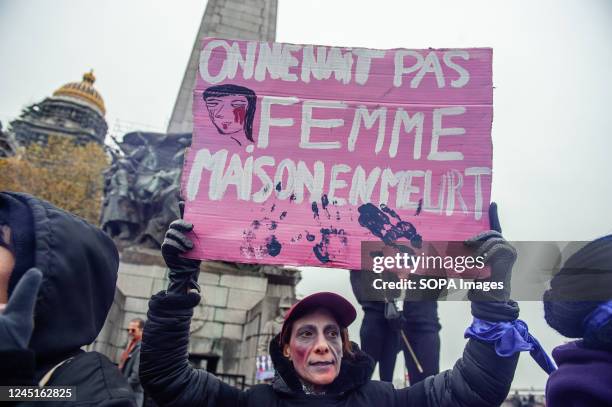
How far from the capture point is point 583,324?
1.90m

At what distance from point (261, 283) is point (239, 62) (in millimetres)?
7549

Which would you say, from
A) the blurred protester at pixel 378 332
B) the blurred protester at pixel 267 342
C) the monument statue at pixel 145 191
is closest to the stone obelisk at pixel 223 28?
the monument statue at pixel 145 191

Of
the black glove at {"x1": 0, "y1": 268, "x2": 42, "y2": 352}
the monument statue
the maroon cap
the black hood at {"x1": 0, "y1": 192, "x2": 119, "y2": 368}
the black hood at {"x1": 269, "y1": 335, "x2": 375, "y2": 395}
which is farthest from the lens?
the monument statue

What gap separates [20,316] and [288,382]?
1268 mm

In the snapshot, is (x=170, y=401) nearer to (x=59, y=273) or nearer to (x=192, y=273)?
(x=192, y=273)

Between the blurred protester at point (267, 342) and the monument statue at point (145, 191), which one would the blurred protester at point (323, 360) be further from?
the monument statue at point (145, 191)

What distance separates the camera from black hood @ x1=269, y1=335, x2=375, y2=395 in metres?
2.17

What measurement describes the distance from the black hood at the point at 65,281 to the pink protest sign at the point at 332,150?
699 millimetres

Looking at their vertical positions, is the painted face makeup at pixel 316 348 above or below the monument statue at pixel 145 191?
below

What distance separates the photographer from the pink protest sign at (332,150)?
2512mm

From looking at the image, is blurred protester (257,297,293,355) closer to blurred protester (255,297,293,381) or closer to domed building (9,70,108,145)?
blurred protester (255,297,293,381)

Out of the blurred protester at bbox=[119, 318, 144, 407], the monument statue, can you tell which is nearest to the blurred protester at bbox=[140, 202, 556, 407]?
the blurred protester at bbox=[119, 318, 144, 407]

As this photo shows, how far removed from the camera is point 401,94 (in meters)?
2.80

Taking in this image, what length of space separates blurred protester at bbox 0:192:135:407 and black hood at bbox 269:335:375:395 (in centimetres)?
85
